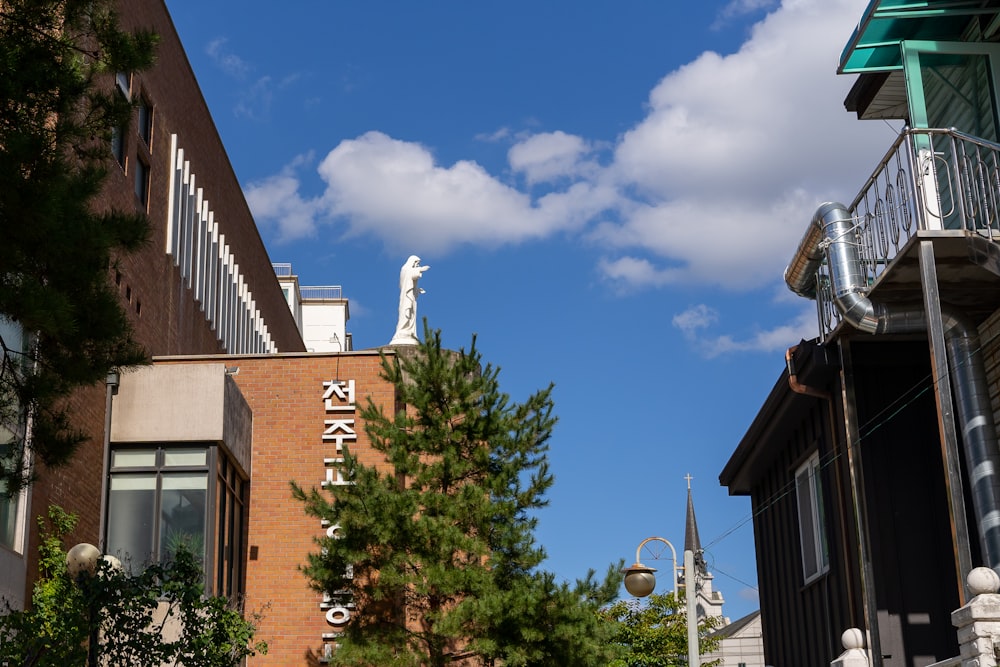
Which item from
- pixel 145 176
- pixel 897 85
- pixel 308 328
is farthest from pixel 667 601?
pixel 308 328

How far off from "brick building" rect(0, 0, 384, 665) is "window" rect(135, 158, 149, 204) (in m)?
0.03

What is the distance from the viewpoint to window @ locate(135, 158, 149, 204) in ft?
88.8

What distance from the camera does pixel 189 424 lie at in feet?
71.8

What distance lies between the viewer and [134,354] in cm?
1053

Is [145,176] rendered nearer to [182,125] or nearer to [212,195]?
[182,125]

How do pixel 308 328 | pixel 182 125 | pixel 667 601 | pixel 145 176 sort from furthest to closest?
1. pixel 308 328
2. pixel 667 601
3. pixel 182 125
4. pixel 145 176

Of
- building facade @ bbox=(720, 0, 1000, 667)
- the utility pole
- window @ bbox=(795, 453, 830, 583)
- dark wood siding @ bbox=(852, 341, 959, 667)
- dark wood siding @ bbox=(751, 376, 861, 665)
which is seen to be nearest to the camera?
Answer: building facade @ bbox=(720, 0, 1000, 667)

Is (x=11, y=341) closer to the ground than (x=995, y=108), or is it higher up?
closer to the ground

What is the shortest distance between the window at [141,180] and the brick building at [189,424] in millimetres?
34

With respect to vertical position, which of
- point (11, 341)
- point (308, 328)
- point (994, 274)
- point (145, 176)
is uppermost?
point (308, 328)

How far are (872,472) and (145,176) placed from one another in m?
17.9

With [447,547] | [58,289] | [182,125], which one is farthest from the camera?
[182,125]

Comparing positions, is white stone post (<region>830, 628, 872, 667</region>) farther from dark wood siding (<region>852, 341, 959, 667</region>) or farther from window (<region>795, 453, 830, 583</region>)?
window (<region>795, 453, 830, 583</region>)

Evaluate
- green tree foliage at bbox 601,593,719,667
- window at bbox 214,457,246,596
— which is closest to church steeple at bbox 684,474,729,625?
green tree foliage at bbox 601,593,719,667
